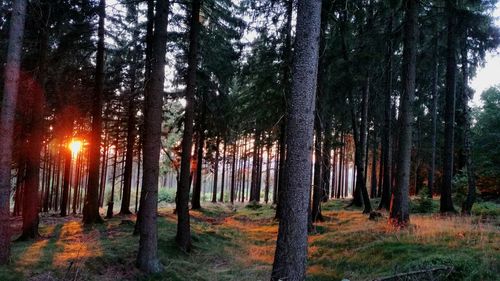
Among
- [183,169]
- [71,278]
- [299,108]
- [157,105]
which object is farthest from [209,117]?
[299,108]

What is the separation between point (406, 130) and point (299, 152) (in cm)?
712

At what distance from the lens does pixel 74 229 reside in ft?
46.4

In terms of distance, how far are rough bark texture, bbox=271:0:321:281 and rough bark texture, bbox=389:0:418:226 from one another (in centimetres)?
657

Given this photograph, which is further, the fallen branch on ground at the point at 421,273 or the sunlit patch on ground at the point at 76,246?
the sunlit patch on ground at the point at 76,246

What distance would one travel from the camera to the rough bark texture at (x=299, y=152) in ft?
19.2

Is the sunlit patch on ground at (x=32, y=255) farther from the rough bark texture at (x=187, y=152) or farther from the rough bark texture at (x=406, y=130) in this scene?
the rough bark texture at (x=406, y=130)

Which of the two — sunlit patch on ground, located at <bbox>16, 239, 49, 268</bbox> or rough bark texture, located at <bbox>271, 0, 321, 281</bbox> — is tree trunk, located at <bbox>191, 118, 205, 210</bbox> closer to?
sunlit patch on ground, located at <bbox>16, 239, 49, 268</bbox>

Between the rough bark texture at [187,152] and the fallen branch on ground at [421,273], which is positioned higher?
the rough bark texture at [187,152]

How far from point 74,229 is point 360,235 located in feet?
34.0

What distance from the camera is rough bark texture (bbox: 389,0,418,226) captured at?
11.5 metres

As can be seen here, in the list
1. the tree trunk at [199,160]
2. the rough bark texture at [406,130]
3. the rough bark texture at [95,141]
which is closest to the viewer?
the rough bark texture at [406,130]

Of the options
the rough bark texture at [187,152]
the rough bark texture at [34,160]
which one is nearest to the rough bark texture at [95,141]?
the rough bark texture at [34,160]

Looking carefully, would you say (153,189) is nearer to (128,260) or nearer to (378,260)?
(128,260)

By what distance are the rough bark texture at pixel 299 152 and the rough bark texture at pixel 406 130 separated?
21.6ft
